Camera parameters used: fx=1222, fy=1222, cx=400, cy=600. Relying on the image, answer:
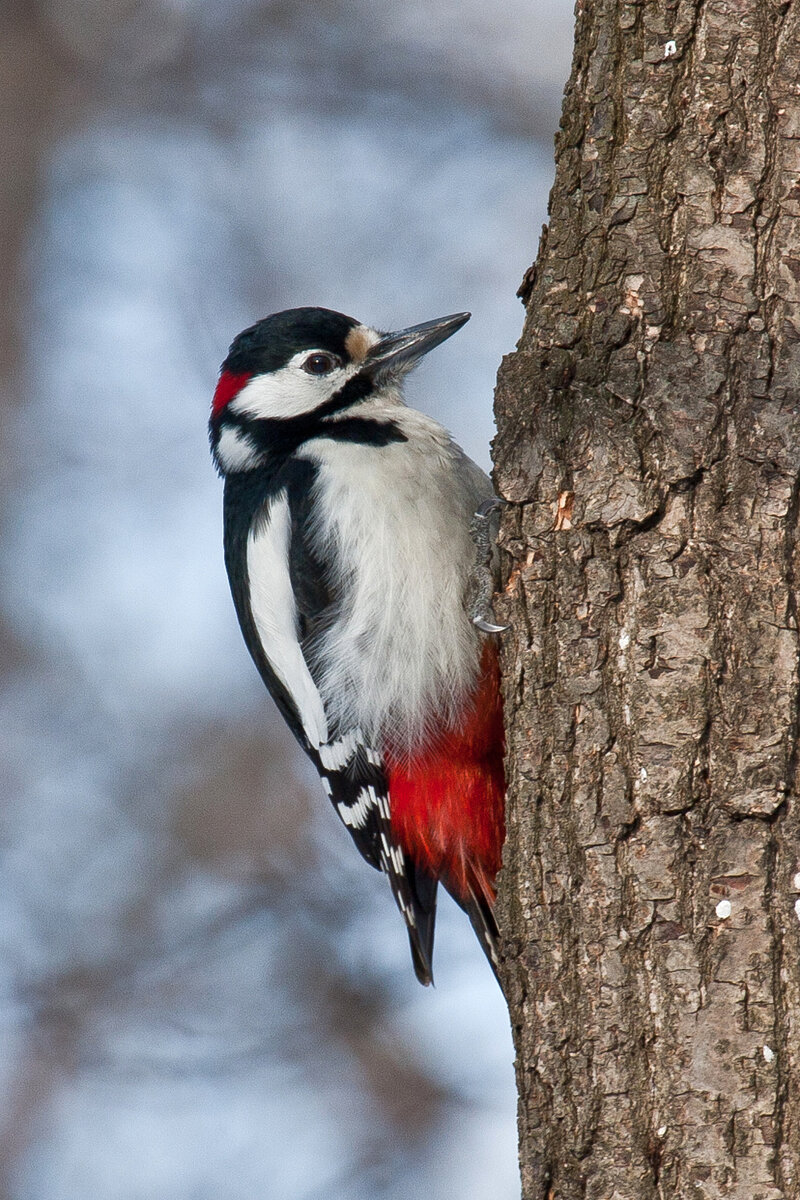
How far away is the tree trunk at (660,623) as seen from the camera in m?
1.75

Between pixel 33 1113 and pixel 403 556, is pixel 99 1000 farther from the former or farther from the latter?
pixel 403 556

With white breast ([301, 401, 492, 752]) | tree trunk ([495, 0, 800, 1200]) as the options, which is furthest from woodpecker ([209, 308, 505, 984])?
tree trunk ([495, 0, 800, 1200])

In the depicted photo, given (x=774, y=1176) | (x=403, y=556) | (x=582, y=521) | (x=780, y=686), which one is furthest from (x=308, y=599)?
(x=774, y=1176)

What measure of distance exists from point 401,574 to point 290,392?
2.62ft

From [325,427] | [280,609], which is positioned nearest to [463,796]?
[280,609]

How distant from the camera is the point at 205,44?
19.4 ft

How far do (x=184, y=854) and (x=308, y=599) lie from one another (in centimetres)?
259

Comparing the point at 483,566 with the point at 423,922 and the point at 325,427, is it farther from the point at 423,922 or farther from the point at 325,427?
the point at 423,922

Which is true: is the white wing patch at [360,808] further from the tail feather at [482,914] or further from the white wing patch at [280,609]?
the tail feather at [482,914]

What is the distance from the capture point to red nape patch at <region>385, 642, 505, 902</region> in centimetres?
288

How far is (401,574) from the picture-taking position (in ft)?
9.40

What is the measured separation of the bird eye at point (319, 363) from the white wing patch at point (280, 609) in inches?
20.0

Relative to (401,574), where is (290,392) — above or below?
above

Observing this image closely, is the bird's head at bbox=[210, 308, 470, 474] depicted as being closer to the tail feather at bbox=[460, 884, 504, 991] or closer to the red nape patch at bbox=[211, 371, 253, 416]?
the red nape patch at bbox=[211, 371, 253, 416]
